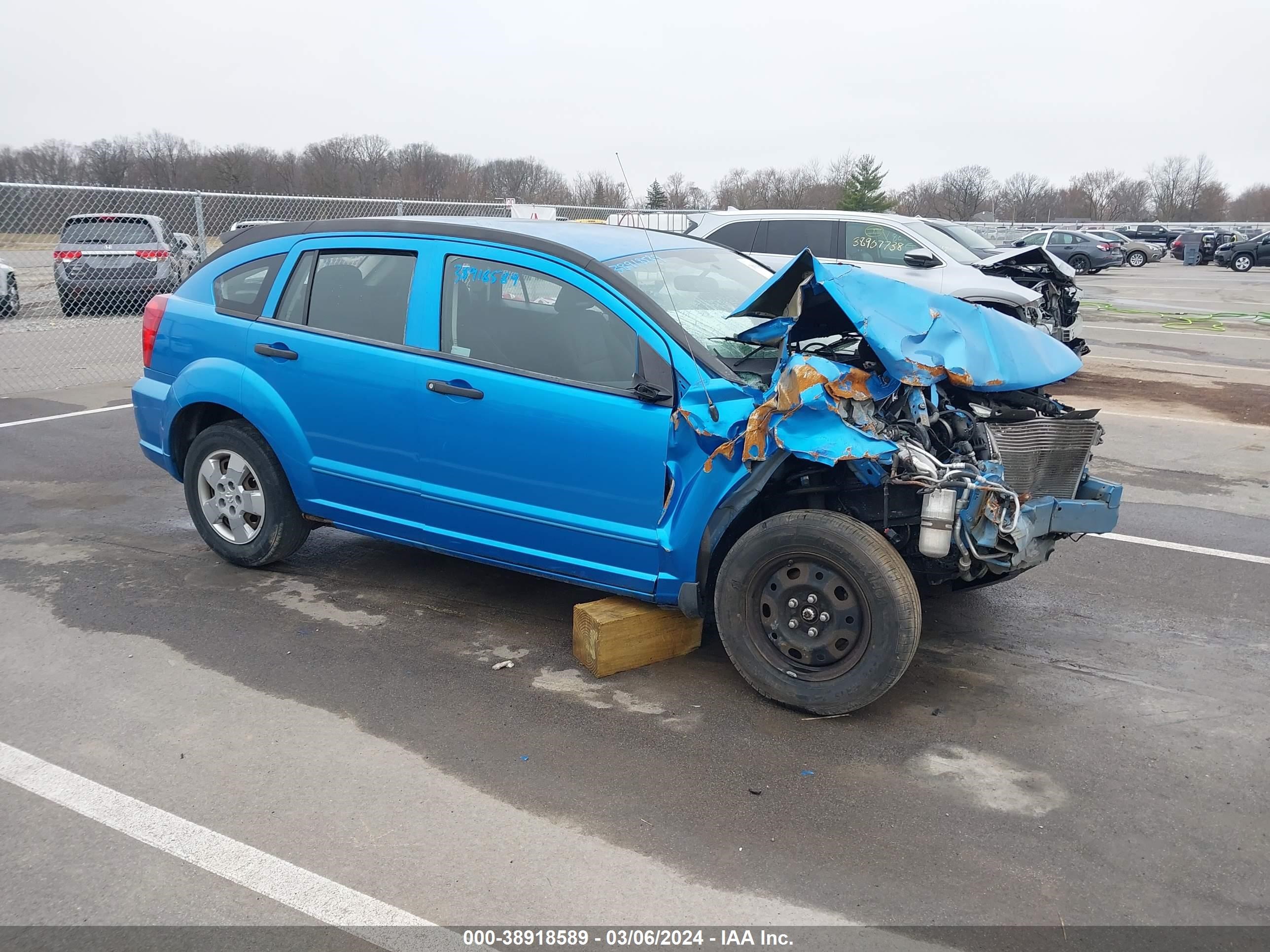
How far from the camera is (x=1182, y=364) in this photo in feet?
45.0

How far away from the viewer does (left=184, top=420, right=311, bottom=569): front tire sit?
5262 mm

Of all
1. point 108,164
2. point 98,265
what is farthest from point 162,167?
point 98,265

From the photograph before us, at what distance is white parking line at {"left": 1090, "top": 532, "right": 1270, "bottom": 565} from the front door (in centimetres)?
302

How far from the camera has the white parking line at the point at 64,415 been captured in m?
9.14

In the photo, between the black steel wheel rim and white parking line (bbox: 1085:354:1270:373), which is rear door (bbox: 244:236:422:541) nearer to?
the black steel wheel rim

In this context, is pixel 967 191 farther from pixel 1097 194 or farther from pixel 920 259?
pixel 920 259

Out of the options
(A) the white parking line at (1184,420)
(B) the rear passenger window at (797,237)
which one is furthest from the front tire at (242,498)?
(B) the rear passenger window at (797,237)

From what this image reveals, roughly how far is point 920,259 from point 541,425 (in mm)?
8807

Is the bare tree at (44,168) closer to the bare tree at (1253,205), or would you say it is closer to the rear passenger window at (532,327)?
the rear passenger window at (532,327)

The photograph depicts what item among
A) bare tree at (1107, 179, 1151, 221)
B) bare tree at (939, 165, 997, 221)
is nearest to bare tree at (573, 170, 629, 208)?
bare tree at (939, 165, 997, 221)

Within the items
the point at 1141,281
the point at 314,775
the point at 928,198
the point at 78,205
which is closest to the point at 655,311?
the point at 314,775

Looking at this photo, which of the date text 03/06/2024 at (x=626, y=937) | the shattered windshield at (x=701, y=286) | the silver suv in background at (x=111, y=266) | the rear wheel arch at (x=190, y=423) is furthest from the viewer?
the silver suv in background at (x=111, y=266)

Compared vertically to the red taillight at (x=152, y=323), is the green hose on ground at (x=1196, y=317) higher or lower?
lower

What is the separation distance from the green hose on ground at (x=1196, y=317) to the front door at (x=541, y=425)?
1690cm
